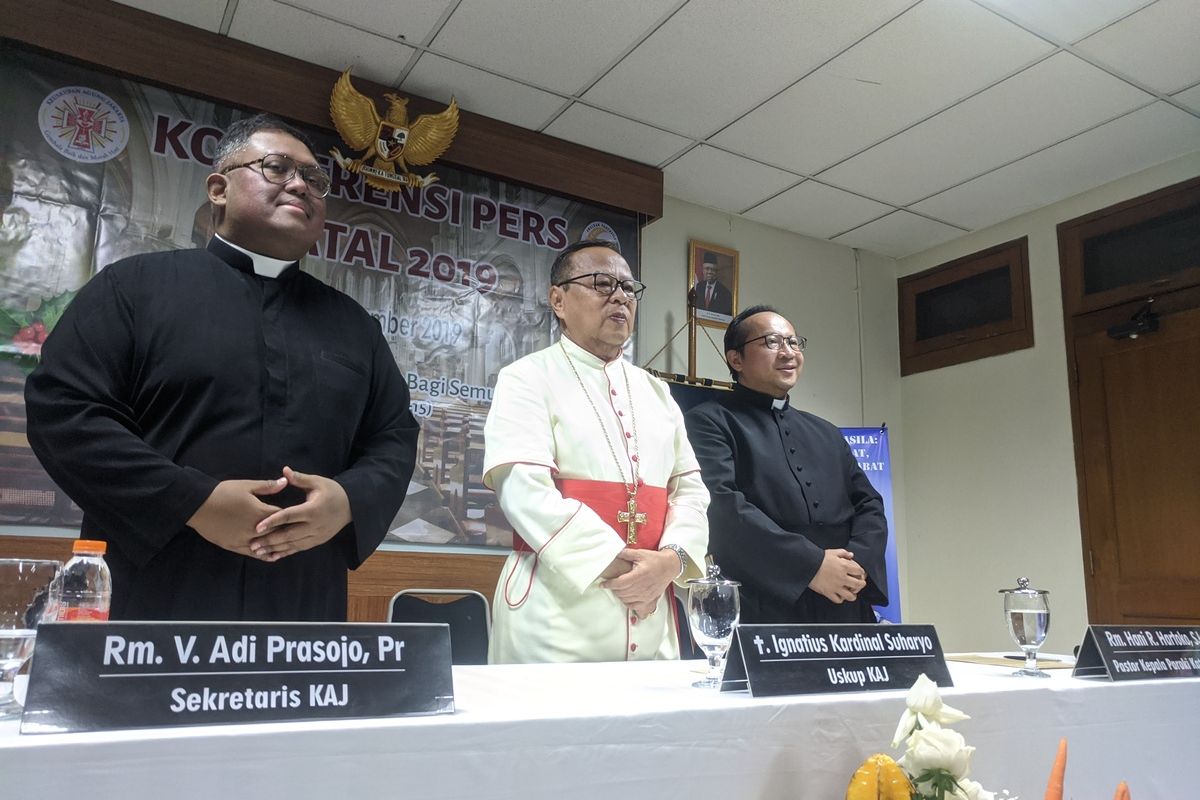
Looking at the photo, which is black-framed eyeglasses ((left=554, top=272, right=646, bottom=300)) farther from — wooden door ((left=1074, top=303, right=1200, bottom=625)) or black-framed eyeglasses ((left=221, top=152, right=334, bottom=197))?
wooden door ((left=1074, top=303, right=1200, bottom=625))

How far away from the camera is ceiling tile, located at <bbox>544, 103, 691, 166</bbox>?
3.79 metres

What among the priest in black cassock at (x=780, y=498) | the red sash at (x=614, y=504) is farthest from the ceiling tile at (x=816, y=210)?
the red sash at (x=614, y=504)

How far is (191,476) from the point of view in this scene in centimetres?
120

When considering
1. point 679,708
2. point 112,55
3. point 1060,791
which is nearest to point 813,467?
point 1060,791

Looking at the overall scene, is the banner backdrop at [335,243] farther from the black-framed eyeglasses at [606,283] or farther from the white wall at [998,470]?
the white wall at [998,470]

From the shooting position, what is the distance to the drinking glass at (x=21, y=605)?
784 millimetres

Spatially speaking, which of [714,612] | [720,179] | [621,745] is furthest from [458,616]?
[720,179]

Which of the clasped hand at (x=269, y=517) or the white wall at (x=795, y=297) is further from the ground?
the white wall at (x=795, y=297)

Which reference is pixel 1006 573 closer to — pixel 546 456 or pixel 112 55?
pixel 546 456

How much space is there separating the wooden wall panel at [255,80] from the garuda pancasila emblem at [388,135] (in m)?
0.09

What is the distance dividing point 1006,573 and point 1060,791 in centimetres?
403

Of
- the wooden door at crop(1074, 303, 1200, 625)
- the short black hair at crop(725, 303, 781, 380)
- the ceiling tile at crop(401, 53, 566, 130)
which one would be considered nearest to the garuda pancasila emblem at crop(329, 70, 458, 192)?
the ceiling tile at crop(401, 53, 566, 130)

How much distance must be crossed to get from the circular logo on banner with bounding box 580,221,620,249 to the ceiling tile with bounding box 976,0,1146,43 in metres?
1.83

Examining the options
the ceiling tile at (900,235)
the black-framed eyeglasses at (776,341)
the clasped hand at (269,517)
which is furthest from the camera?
the ceiling tile at (900,235)
